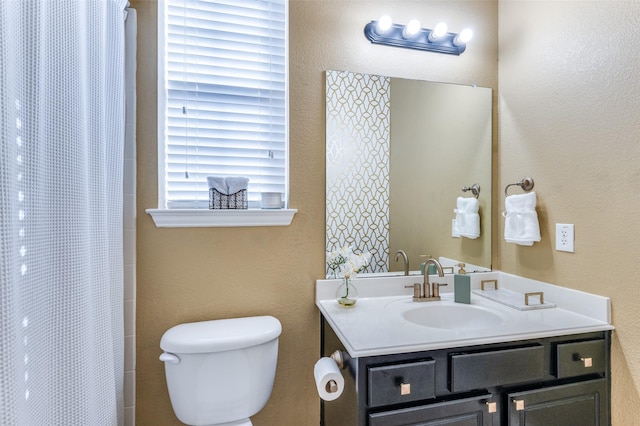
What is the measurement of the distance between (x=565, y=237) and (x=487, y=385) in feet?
2.40

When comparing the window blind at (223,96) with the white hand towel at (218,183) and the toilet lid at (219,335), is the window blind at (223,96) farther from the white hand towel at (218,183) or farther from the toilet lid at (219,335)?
the toilet lid at (219,335)

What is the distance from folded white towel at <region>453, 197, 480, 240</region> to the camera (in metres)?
1.78

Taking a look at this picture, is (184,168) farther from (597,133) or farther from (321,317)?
(597,133)

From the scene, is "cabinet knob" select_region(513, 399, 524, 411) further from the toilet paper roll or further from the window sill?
the window sill

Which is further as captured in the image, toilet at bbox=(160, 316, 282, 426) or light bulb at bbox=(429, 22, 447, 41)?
light bulb at bbox=(429, 22, 447, 41)

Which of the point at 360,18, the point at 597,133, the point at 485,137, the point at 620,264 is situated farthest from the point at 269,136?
the point at 620,264

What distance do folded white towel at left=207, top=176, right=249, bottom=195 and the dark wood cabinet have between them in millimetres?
776

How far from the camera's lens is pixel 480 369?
3.72 feet

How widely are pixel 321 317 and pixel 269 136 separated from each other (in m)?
0.89

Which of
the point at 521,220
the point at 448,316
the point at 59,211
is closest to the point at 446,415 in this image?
the point at 448,316

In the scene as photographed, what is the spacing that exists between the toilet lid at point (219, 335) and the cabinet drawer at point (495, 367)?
2.22 ft

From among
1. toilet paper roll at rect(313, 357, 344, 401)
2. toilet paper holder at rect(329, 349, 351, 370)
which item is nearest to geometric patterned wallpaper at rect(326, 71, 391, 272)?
toilet paper holder at rect(329, 349, 351, 370)

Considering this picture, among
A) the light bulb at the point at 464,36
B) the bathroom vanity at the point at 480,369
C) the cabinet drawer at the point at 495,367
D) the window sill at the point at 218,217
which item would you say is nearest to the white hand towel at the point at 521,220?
the bathroom vanity at the point at 480,369

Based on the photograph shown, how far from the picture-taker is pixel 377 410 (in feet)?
3.44
